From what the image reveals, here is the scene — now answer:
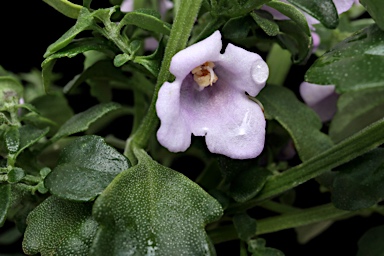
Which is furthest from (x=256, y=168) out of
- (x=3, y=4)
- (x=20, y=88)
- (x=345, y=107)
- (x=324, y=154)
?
(x=3, y=4)

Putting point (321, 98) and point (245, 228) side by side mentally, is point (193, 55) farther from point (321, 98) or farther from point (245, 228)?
point (321, 98)

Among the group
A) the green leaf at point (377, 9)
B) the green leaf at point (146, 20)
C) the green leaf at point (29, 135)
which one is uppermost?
the green leaf at point (377, 9)

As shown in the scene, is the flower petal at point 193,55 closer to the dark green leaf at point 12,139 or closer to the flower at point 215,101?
the flower at point 215,101

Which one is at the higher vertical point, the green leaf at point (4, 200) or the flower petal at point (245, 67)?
the flower petal at point (245, 67)

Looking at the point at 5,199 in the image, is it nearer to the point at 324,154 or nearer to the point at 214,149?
the point at 214,149

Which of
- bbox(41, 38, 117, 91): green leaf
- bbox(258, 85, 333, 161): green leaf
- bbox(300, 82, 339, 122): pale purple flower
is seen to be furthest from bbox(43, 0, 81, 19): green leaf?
bbox(300, 82, 339, 122): pale purple flower

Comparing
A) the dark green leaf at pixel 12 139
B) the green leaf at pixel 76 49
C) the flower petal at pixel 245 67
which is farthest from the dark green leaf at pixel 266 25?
the dark green leaf at pixel 12 139
